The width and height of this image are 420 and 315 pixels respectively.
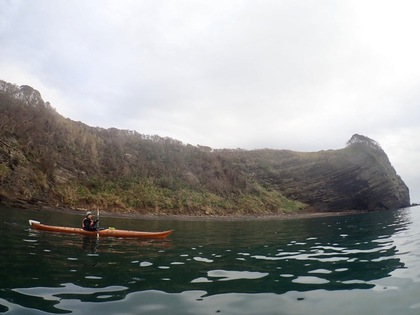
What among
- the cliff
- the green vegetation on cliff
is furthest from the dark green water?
the cliff

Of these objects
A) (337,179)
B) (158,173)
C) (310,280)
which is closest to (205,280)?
(310,280)

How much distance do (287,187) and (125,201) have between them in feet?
115

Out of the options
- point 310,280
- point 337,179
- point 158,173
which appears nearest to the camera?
point 310,280

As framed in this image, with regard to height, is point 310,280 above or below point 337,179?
below

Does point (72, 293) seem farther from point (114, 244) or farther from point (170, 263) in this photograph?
point (114, 244)

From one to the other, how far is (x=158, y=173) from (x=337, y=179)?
116 ft

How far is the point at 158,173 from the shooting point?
4491 cm

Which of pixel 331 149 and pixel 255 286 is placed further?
pixel 331 149

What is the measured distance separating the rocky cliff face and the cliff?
0.19 metres

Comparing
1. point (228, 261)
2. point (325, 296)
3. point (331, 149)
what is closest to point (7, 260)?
point (228, 261)

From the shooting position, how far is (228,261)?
10.1 meters

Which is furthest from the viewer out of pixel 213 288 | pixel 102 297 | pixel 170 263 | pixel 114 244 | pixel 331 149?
pixel 331 149

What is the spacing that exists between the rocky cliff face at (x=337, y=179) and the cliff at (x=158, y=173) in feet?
0.63

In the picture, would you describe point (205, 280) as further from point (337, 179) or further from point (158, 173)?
point (337, 179)
